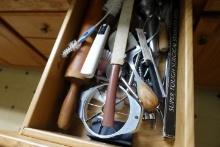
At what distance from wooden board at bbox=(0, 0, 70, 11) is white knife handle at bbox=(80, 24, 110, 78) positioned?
0.53 feet

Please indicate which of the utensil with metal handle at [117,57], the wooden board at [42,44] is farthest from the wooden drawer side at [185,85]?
the wooden board at [42,44]

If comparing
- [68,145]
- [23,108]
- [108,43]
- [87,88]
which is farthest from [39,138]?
[23,108]

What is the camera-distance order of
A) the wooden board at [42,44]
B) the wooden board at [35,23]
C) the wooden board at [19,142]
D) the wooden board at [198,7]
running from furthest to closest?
the wooden board at [42,44], the wooden board at [35,23], the wooden board at [198,7], the wooden board at [19,142]

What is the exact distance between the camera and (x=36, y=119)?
420mm

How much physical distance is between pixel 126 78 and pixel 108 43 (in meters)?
0.11

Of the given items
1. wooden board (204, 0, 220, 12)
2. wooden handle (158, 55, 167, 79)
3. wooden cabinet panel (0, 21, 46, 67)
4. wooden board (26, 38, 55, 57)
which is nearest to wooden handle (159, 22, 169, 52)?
wooden handle (158, 55, 167, 79)

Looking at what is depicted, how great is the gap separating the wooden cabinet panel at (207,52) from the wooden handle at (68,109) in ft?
1.26

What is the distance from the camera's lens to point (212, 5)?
0.55m

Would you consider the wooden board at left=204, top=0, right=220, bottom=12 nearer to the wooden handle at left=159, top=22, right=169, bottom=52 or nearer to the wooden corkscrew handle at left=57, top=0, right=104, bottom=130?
the wooden handle at left=159, top=22, right=169, bottom=52

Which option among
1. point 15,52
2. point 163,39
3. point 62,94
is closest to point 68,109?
point 62,94

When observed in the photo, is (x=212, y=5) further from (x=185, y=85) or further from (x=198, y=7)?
(x=185, y=85)

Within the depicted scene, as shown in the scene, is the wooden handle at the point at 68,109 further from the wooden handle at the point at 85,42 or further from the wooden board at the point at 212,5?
the wooden board at the point at 212,5

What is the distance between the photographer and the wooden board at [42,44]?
0.84m

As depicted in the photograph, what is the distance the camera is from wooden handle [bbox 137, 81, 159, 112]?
0.41 metres
